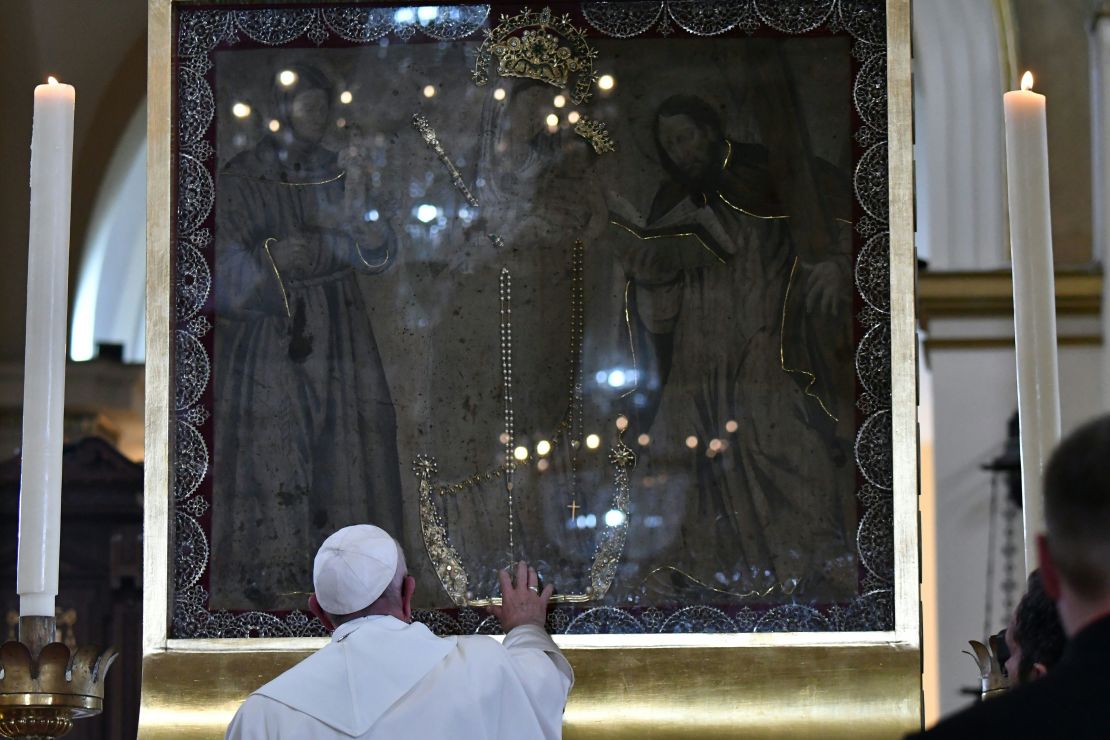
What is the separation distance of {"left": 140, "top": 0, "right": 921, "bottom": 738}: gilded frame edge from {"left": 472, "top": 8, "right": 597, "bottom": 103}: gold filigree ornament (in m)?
0.73

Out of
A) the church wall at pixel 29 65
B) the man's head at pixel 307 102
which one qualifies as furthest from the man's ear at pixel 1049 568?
the church wall at pixel 29 65

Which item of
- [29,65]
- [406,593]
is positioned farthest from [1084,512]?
[29,65]

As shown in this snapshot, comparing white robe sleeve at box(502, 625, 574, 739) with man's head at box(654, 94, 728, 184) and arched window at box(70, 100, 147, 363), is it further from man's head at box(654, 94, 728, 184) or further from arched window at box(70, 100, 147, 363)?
arched window at box(70, 100, 147, 363)

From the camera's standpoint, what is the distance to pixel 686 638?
13.8 ft

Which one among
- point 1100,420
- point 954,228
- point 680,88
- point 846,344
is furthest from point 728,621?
point 954,228

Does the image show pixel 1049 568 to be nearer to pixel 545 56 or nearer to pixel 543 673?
pixel 543 673

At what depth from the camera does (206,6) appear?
4.51 meters

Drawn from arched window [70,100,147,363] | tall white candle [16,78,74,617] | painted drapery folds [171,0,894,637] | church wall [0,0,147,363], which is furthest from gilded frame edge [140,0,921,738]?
arched window [70,100,147,363]

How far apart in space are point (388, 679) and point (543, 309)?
999 millimetres

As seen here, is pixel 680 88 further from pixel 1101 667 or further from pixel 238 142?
pixel 1101 667

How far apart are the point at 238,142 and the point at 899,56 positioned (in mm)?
1598

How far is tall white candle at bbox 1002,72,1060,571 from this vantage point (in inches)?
150

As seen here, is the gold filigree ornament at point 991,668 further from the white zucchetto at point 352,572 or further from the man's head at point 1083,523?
the man's head at point 1083,523

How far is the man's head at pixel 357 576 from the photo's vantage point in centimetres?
392
